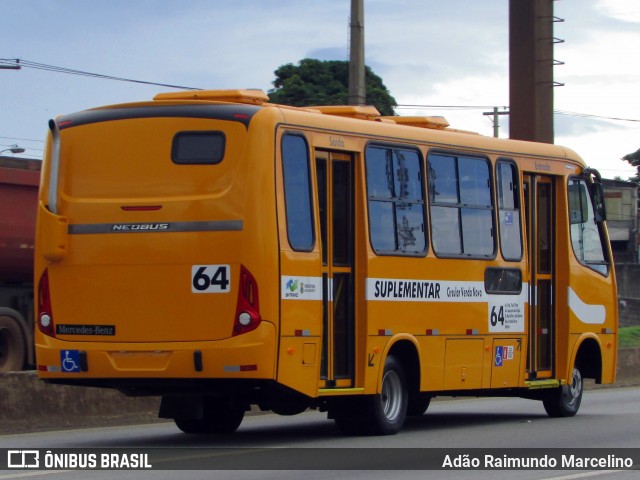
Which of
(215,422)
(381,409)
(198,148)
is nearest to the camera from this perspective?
(198,148)

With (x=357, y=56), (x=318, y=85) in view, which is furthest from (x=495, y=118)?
(x=357, y=56)

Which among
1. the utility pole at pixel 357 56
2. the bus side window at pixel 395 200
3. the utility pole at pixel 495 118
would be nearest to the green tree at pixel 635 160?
the utility pole at pixel 495 118

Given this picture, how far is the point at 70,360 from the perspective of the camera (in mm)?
12609

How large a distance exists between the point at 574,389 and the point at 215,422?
5438 mm

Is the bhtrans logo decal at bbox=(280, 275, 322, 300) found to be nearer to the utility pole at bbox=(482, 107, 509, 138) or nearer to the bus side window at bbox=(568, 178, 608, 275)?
the bus side window at bbox=(568, 178, 608, 275)

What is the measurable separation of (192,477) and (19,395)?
5371 mm

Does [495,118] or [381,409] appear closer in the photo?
[381,409]

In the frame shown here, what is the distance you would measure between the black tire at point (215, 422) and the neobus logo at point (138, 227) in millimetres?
2879

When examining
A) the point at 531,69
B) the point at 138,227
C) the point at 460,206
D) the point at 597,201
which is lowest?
the point at 138,227

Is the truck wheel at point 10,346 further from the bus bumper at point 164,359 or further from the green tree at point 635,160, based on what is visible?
the green tree at point 635,160

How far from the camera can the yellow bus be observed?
12.2m

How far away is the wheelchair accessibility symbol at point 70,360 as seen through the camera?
41.3 feet

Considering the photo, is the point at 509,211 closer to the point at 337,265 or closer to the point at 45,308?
the point at 337,265

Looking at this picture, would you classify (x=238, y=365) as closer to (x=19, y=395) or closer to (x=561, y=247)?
(x=19, y=395)
